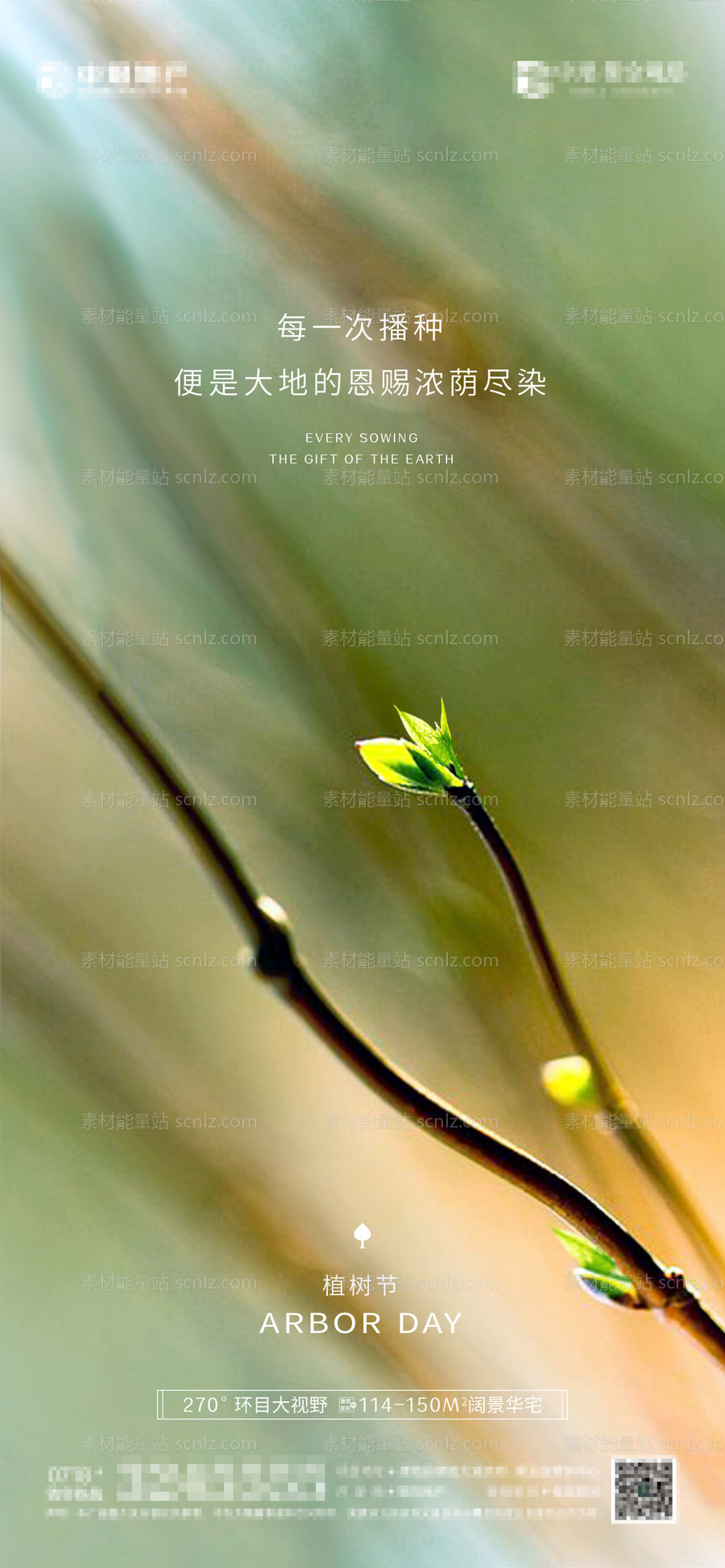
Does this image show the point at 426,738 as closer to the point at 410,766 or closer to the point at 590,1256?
the point at 410,766

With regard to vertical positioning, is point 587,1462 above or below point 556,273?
below

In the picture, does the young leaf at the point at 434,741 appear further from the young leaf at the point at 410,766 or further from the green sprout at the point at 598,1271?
the green sprout at the point at 598,1271

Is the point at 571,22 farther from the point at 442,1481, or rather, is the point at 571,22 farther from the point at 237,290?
the point at 442,1481

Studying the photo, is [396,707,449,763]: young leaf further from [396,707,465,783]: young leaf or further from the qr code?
the qr code

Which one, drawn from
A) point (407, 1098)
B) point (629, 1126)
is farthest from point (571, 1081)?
point (407, 1098)

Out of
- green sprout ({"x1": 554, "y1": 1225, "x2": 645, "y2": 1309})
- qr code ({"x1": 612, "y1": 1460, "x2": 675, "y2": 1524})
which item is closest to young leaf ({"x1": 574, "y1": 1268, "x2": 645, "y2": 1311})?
green sprout ({"x1": 554, "y1": 1225, "x2": 645, "y2": 1309})

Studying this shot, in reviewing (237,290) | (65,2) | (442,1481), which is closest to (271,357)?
(237,290)

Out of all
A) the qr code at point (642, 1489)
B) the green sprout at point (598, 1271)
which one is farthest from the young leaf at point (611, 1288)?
the qr code at point (642, 1489)

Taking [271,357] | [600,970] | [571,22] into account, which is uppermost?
[571,22]
